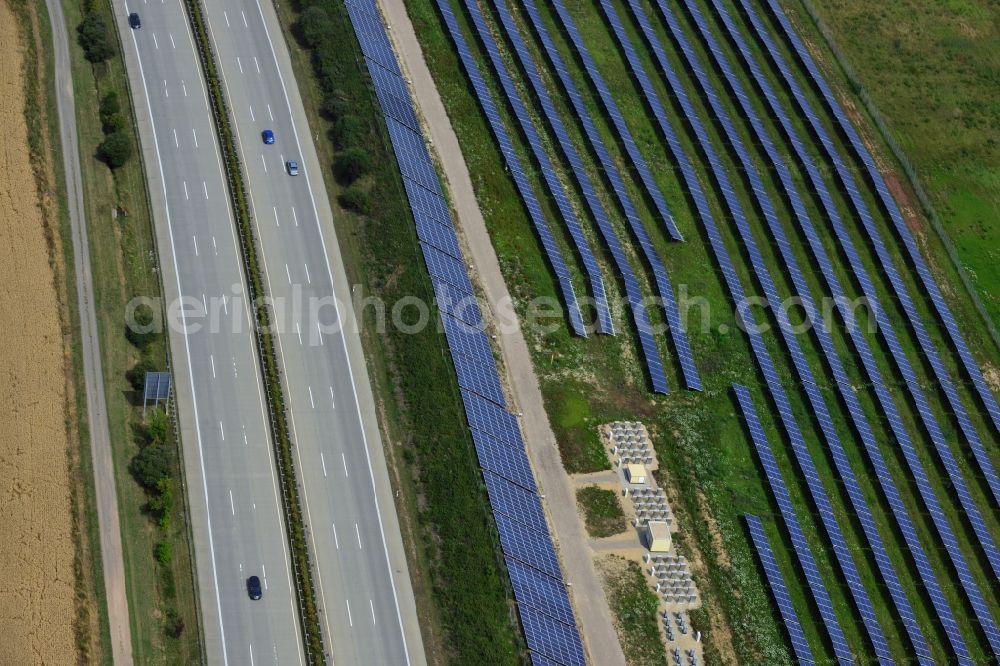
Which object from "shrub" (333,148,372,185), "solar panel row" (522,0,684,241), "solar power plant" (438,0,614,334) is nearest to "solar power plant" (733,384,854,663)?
"solar power plant" (438,0,614,334)

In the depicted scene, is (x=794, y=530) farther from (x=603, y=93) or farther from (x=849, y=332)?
(x=603, y=93)

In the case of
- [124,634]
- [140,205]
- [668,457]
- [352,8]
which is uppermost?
[352,8]

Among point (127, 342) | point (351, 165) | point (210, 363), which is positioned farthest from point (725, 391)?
point (127, 342)

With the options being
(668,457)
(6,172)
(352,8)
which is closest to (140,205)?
(6,172)

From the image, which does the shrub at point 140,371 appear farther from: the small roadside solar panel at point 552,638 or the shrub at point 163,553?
the small roadside solar panel at point 552,638

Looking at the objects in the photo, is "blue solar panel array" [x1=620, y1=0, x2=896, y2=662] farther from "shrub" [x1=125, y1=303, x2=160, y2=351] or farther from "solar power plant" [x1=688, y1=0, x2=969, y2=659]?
"shrub" [x1=125, y1=303, x2=160, y2=351]

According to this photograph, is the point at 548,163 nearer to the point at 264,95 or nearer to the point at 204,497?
the point at 264,95

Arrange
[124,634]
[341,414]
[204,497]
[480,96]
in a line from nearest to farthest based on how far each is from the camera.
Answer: [124,634] → [204,497] → [341,414] → [480,96]
